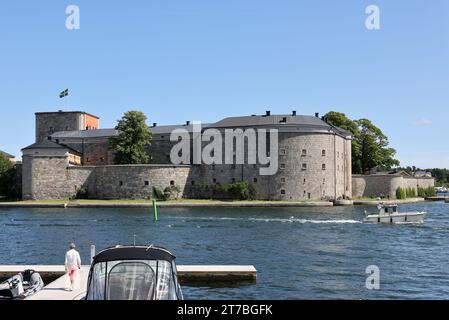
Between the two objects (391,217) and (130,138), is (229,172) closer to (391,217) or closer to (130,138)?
(130,138)

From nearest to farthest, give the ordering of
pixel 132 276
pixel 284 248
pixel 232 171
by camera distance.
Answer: pixel 132 276 → pixel 284 248 → pixel 232 171

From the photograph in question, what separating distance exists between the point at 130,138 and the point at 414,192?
43.1 meters

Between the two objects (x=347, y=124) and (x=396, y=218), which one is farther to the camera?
(x=347, y=124)

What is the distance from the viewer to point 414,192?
83500 mm

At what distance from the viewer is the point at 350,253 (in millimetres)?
22750

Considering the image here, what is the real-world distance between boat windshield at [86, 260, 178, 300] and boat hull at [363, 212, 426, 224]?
29958 mm

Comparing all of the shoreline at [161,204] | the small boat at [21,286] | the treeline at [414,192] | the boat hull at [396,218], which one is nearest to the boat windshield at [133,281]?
the small boat at [21,286]

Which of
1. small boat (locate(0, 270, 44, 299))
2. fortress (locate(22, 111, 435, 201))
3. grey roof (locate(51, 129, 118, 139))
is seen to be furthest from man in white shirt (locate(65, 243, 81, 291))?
A: grey roof (locate(51, 129, 118, 139))

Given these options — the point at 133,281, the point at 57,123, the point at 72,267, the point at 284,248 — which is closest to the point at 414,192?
the point at 57,123

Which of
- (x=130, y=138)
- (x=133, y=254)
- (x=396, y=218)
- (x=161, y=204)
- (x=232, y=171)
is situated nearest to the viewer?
(x=133, y=254)

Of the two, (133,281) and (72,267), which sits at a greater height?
(133,281)

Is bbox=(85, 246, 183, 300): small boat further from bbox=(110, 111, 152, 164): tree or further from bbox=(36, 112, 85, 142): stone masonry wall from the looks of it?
bbox=(36, 112, 85, 142): stone masonry wall

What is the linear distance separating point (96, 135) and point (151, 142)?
8210 mm

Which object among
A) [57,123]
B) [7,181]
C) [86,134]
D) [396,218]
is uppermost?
[57,123]
